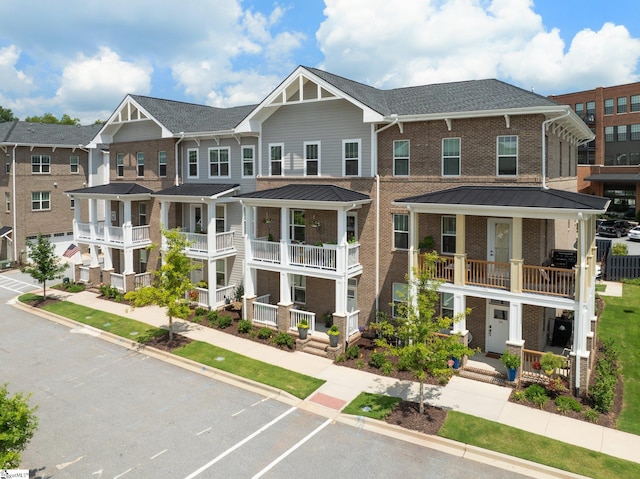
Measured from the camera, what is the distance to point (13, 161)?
4144 cm

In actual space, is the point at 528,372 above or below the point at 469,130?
below

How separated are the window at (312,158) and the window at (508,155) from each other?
8830mm

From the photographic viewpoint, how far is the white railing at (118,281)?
30.2m

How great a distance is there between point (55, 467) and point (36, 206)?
3654cm

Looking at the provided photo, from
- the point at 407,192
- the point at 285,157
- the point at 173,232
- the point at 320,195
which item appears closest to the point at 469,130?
the point at 407,192

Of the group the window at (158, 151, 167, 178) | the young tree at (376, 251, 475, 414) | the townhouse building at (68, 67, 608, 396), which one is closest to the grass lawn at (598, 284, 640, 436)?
the townhouse building at (68, 67, 608, 396)

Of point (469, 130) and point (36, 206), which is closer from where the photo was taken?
point (469, 130)

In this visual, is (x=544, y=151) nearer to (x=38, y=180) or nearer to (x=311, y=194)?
(x=311, y=194)

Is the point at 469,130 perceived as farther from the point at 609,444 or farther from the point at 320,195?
the point at 609,444

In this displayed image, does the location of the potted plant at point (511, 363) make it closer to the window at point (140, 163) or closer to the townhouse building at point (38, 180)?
the window at point (140, 163)

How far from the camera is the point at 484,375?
17.9m

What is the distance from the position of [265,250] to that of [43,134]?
32.7 m

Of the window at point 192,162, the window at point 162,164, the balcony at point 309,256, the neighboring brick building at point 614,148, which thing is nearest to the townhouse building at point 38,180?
the window at point 162,164

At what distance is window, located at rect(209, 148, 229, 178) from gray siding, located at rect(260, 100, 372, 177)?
325 cm
